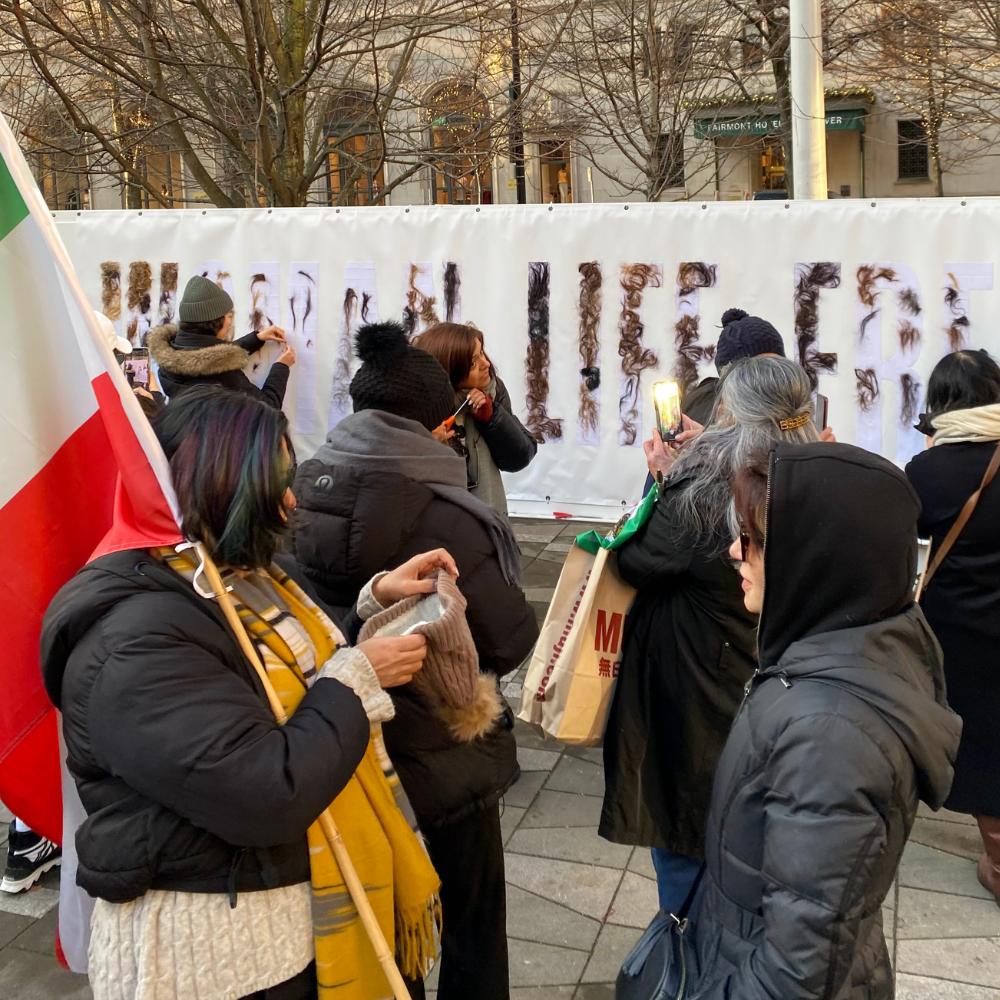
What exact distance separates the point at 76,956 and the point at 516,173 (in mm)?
20179

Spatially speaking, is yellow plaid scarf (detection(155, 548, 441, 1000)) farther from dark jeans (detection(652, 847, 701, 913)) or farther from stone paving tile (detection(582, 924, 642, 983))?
stone paving tile (detection(582, 924, 642, 983))

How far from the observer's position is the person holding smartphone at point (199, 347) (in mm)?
4652

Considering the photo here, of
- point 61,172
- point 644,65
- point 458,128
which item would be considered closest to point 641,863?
point 61,172

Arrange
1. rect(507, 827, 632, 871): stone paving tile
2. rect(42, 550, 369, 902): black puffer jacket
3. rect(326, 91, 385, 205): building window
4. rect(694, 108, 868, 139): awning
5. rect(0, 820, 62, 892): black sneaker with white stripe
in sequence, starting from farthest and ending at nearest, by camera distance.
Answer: rect(694, 108, 868, 139): awning < rect(326, 91, 385, 205): building window < rect(507, 827, 632, 871): stone paving tile < rect(0, 820, 62, 892): black sneaker with white stripe < rect(42, 550, 369, 902): black puffer jacket

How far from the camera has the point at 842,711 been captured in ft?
5.02

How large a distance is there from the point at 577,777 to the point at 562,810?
1.01ft

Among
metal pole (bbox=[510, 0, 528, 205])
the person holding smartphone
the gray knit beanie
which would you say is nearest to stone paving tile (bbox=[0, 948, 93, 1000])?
the person holding smartphone

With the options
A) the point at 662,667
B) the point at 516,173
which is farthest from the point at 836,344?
the point at 516,173

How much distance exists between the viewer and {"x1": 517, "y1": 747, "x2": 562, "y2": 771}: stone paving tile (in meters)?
4.67

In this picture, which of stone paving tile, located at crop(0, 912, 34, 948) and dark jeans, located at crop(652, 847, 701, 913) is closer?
dark jeans, located at crop(652, 847, 701, 913)

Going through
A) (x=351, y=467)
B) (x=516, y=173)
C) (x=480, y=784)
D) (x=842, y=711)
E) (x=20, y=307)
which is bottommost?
(x=480, y=784)

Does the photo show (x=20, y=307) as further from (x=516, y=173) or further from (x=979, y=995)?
(x=516, y=173)

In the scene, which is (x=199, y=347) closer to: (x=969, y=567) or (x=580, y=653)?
(x=580, y=653)

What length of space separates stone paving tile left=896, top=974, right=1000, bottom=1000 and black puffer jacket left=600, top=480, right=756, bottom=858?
864 millimetres
